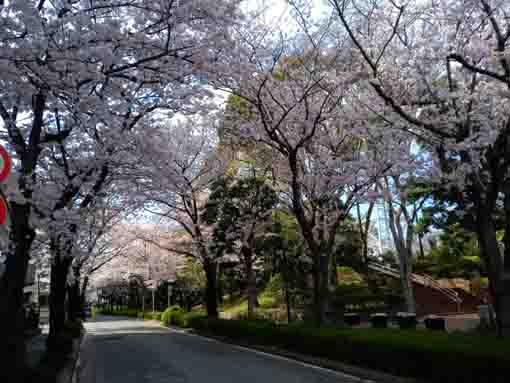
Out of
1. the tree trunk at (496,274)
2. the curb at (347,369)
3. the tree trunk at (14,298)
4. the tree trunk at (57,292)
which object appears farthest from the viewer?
the tree trunk at (57,292)

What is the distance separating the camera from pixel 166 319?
29.5 metres

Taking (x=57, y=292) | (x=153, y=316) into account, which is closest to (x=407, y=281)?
(x=57, y=292)

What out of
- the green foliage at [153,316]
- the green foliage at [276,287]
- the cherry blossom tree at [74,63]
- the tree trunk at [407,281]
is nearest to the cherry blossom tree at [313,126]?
the cherry blossom tree at [74,63]

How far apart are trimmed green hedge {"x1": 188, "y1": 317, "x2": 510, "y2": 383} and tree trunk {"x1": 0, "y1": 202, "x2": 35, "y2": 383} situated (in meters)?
5.85

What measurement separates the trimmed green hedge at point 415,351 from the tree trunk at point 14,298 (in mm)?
5849

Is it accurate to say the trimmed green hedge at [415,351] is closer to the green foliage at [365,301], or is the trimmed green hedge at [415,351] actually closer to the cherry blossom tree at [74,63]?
the cherry blossom tree at [74,63]

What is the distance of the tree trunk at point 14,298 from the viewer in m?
6.34

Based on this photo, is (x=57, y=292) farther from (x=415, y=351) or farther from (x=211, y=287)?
(x=211, y=287)

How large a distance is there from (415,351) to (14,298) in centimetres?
617

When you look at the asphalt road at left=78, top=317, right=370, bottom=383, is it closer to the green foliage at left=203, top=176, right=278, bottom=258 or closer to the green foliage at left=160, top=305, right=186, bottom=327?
the green foliage at left=203, top=176, right=278, bottom=258

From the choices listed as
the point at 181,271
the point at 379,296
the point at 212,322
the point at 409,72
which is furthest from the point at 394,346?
the point at 181,271

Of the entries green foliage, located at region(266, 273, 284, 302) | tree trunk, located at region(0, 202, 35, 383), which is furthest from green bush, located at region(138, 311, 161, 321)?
tree trunk, located at region(0, 202, 35, 383)

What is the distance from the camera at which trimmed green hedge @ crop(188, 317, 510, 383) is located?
643 centimetres

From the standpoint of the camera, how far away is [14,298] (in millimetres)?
6711
